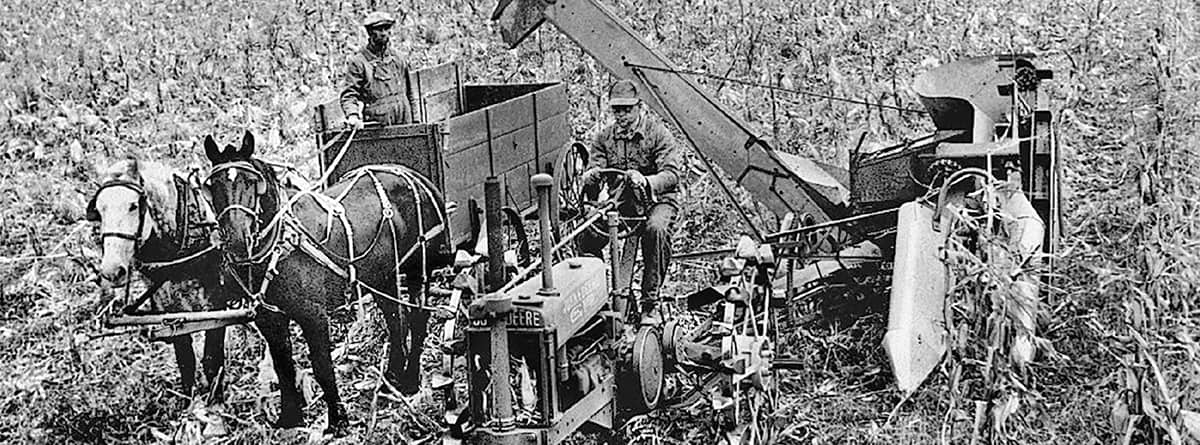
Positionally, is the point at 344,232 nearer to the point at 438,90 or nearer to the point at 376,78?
the point at 376,78

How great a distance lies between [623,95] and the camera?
8484mm

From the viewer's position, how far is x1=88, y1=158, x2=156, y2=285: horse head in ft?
22.0

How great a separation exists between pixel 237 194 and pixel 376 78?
2351 mm

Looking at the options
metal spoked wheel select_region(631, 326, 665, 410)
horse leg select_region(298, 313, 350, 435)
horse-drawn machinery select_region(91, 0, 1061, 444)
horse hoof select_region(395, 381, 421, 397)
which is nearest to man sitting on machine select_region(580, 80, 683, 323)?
horse-drawn machinery select_region(91, 0, 1061, 444)

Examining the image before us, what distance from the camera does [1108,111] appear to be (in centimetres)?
1230

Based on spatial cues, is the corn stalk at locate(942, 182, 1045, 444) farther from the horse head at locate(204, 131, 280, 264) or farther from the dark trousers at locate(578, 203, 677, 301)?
the horse head at locate(204, 131, 280, 264)

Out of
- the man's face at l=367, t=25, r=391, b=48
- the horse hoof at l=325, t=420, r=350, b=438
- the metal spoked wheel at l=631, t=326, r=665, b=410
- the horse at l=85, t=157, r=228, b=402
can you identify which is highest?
the man's face at l=367, t=25, r=391, b=48

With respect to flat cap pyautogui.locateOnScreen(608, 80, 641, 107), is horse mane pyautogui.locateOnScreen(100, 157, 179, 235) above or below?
below

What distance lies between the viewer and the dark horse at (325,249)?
23.7 feet

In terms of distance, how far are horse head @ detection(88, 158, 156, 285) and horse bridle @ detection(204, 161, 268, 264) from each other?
0.39 m

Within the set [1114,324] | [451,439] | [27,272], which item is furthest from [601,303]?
[27,272]

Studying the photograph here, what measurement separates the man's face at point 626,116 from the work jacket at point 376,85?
194 cm

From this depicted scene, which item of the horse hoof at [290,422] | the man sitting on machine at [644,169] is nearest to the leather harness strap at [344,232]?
the horse hoof at [290,422]

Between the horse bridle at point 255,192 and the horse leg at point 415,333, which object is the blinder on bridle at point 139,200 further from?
the horse leg at point 415,333
